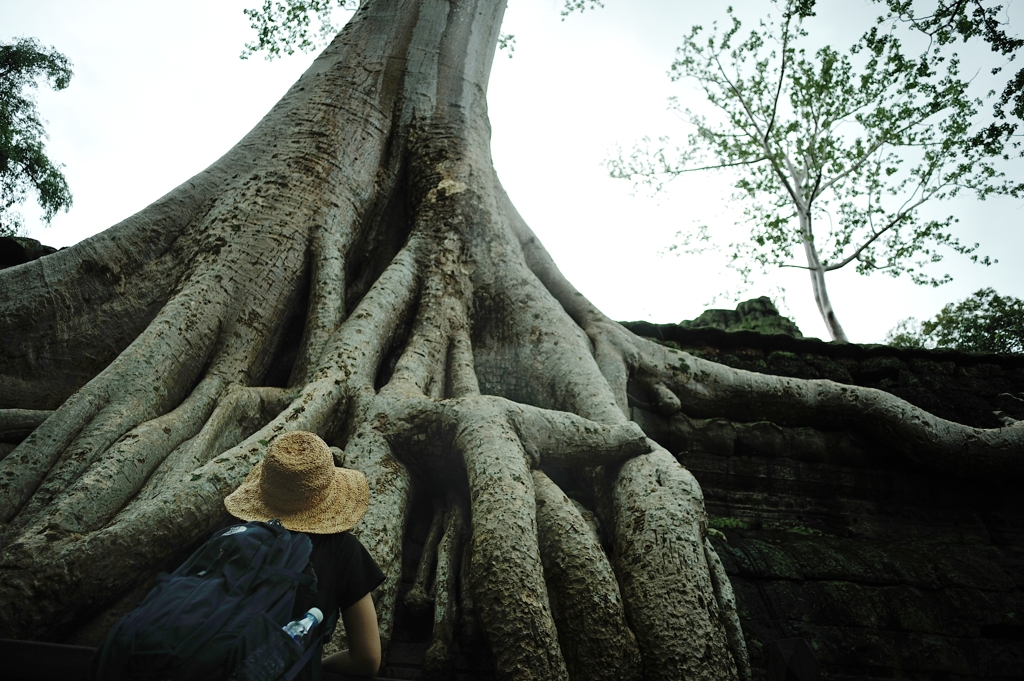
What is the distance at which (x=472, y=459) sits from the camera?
77.7 inches

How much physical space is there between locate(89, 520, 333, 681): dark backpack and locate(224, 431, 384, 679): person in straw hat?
0.37 ft

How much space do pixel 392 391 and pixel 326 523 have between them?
1.20 metres

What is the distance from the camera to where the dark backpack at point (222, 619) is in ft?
2.89

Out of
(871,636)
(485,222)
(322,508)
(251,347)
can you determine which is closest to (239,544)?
(322,508)

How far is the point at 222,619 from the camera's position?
927 mm

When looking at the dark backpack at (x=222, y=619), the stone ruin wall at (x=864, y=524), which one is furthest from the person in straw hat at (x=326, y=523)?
the stone ruin wall at (x=864, y=524)

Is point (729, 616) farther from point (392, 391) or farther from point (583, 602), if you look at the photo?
point (392, 391)

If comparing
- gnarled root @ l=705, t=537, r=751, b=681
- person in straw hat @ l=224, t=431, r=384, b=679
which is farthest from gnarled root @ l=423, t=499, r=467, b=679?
gnarled root @ l=705, t=537, r=751, b=681

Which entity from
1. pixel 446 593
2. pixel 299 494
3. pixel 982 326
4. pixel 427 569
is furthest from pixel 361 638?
pixel 982 326

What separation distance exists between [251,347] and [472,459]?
134 centimetres

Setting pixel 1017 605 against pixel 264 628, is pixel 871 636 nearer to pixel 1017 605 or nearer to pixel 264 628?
pixel 1017 605

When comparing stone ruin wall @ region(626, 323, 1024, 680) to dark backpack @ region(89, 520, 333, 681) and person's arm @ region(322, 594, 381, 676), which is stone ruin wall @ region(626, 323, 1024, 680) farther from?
dark backpack @ region(89, 520, 333, 681)

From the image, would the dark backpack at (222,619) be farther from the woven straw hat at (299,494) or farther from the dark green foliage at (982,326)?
the dark green foliage at (982,326)

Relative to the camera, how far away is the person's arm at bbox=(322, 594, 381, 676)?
121 cm
